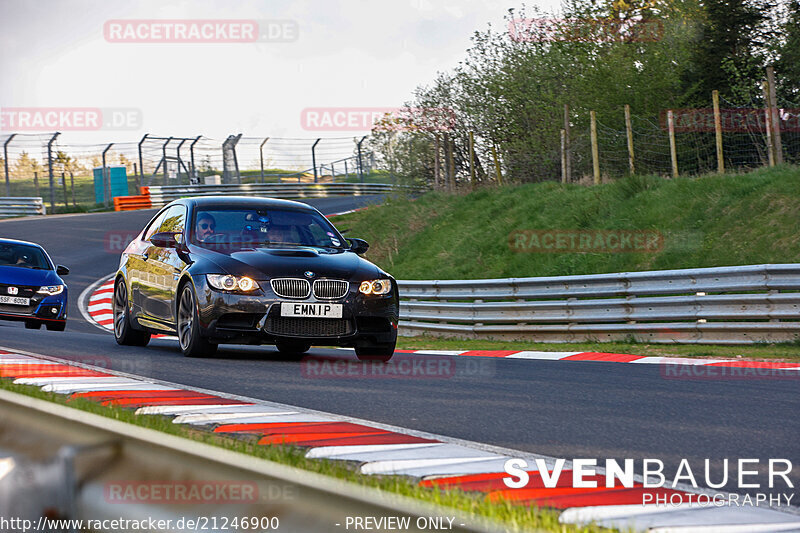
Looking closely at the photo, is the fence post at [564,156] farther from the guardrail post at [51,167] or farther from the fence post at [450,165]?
the guardrail post at [51,167]

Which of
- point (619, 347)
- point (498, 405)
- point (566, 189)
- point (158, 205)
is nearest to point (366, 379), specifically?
point (498, 405)

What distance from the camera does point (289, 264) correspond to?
885 cm

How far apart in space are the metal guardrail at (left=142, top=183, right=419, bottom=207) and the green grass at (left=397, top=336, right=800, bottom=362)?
83.1 feet

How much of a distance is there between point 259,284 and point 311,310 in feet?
1.72

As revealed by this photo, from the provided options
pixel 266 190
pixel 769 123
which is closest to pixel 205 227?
pixel 769 123

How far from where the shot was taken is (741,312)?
39.8 ft

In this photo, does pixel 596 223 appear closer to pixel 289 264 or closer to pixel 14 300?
pixel 14 300

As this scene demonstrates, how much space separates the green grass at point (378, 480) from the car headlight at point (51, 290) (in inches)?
419

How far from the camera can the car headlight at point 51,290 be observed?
1599cm

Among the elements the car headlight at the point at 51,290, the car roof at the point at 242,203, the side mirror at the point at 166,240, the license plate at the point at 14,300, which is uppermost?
the car roof at the point at 242,203

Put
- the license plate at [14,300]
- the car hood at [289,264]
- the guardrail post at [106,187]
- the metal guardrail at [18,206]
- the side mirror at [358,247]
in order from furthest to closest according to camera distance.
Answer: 1. the guardrail post at [106,187]
2. the metal guardrail at [18,206]
3. the license plate at [14,300]
4. the side mirror at [358,247]
5. the car hood at [289,264]

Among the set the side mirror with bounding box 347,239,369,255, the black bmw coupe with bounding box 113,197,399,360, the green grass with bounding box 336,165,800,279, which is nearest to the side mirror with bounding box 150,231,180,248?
the black bmw coupe with bounding box 113,197,399,360

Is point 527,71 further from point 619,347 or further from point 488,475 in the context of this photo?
point 488,475

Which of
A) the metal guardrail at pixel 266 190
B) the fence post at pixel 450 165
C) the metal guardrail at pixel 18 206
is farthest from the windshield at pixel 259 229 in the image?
the metal guardrail at pixel 18 206
